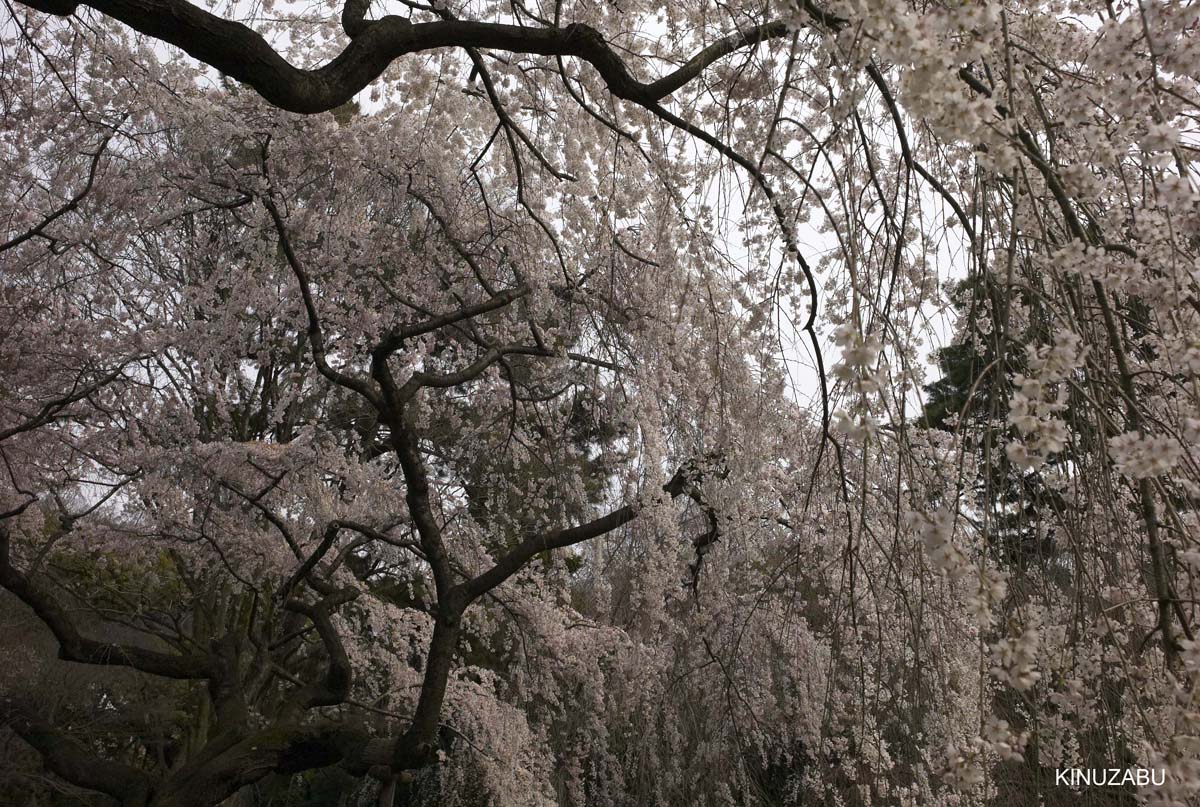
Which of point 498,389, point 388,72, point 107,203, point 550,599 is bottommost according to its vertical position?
point 550,599

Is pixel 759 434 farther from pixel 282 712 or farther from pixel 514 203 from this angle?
pixel 282 712

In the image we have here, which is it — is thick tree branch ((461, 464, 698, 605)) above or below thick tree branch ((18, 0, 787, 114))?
below

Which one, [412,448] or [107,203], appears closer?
[412,448]

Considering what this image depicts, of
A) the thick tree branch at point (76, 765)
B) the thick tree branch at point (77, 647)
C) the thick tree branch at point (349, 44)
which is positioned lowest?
the thick tree branch at point (76, 765)

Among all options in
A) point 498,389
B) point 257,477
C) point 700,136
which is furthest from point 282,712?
point 700,136

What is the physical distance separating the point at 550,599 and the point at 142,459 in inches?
88.8

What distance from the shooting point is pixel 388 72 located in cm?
446

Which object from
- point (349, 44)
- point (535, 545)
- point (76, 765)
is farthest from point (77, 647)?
point (349, 44)

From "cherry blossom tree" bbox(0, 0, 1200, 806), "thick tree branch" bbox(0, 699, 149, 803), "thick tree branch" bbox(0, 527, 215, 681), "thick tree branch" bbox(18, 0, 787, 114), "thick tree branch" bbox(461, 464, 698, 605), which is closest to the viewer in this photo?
"thick tree branch" bbox(18, 0, 787, 114)

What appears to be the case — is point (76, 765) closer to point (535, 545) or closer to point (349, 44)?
point (535, 545)

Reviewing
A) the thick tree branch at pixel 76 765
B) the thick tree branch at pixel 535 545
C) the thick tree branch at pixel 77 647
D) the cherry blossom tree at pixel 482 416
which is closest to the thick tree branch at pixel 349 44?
the cherry blossom tree at pixel 482 416

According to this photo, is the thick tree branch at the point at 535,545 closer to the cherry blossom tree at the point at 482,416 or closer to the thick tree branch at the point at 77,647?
the cherry blossom tree at the point at 482,416

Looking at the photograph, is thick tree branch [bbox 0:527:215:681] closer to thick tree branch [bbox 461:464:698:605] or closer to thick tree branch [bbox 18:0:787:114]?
thick tree branch [bbox 461:464:698:605]

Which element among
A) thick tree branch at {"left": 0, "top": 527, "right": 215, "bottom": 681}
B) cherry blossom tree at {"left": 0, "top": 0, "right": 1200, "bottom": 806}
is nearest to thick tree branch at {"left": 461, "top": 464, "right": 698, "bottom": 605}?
cherry blossom tree at {"left": 0, "top": 0, "right": 1200, "bottom": 806}
